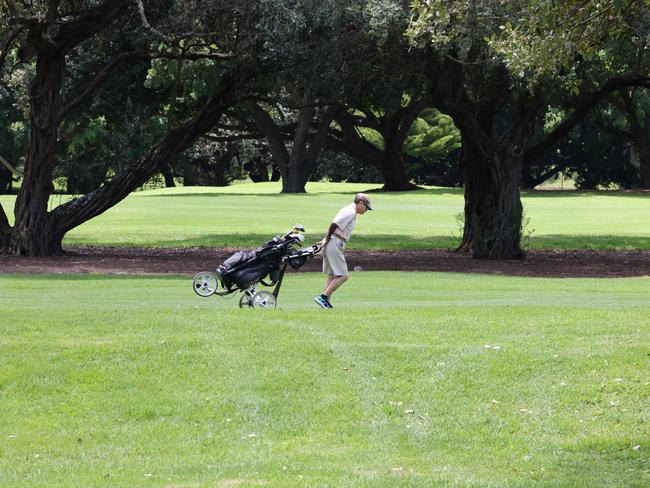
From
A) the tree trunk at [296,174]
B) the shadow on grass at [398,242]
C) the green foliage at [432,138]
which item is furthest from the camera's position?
the green foliage at [432,138]

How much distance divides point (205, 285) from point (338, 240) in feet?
10.4

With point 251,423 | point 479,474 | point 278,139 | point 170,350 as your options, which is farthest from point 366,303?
point 278,139

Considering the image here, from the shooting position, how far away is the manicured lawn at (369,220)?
36.4 meters

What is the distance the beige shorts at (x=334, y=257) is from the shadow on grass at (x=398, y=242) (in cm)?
1847

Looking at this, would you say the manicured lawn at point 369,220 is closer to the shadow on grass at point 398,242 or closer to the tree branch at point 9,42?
the shadow on grass at point 398,242

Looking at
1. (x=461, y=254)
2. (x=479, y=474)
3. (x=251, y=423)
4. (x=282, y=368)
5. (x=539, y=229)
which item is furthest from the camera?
(x=539, y=229)

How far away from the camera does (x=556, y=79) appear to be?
2459cm

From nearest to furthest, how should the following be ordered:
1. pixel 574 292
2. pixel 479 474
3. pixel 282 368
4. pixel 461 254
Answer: pixel 479 474 < pixel 282 368 < pixel 574 292 < pixel 461 254

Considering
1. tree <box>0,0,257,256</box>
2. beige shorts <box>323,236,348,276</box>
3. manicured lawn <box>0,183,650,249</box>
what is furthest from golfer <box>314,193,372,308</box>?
manicured lawn <box>0,183,650,249</box>

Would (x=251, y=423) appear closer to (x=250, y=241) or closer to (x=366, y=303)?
(x=366, y=303)

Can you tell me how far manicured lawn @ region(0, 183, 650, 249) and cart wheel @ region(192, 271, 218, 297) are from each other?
17091 mm

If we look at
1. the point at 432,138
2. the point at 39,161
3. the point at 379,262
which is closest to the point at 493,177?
the point at 379,262

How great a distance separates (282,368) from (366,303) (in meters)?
6.16

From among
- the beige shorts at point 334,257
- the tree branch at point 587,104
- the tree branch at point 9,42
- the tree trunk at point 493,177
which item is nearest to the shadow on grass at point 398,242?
the tree trunk at point 493,177
